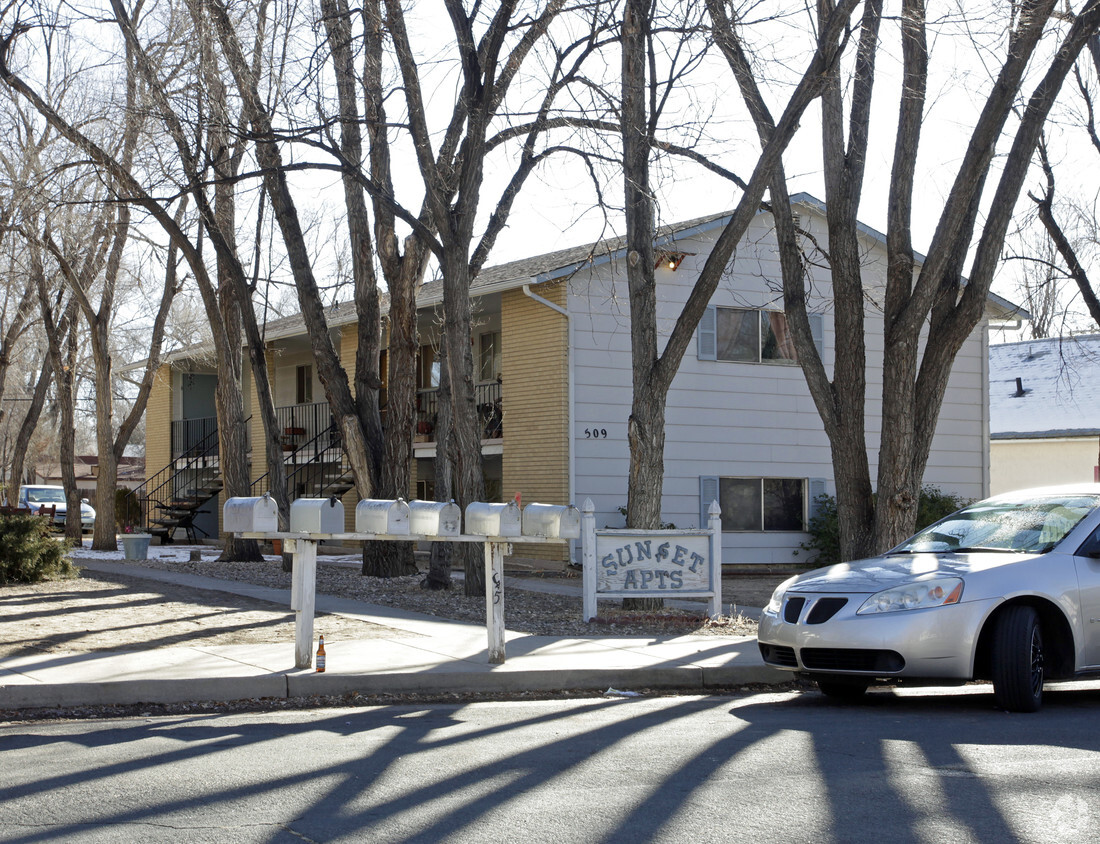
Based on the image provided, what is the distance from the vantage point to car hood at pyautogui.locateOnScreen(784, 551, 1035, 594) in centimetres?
795

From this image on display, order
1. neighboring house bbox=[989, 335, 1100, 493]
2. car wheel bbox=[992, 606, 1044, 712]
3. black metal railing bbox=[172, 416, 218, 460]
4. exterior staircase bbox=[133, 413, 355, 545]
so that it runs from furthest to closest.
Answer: neighboring house bbox=[989, 335, 1100, 493] → black metal railing bbox=[172, 416, 218, 460] → exterior staircase bbox=[133, 413, 355, 545] → car wheel bbox=[992, 606, 1044, 712]

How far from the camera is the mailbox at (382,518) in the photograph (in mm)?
8484

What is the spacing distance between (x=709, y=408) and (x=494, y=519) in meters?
13.2

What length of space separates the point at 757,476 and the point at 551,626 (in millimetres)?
10674

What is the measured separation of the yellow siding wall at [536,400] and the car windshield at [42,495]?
72.7 feet

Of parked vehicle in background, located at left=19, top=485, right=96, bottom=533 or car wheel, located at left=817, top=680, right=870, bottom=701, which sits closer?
car wheel, located at left=817, top=680, right=870, bottom=701

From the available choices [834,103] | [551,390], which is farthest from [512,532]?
[551,390]

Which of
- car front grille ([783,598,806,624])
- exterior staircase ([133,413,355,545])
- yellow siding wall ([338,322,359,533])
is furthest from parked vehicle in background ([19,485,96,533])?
car front grille ([783,598,806,624])

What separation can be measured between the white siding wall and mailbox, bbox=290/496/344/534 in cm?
1142

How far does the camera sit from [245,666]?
879 centimetres

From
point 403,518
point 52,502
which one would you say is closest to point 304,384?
point 52,502

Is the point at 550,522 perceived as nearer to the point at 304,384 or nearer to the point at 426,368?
the point at 426,368

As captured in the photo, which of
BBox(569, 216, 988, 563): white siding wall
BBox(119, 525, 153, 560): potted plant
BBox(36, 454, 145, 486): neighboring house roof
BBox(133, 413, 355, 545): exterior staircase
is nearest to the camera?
BBox(569, 216, 988, 563): white siding wall

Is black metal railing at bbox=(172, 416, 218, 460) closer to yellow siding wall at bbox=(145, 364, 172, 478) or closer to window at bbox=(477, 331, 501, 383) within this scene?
yellow siding wall at bbox=(145, 364, 172, 478)
